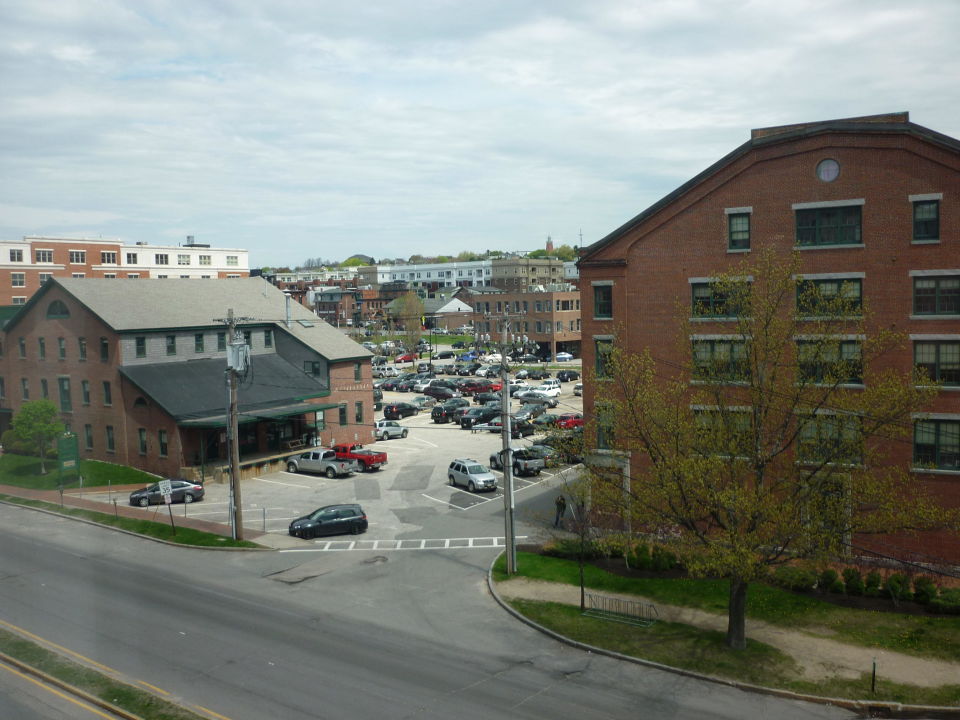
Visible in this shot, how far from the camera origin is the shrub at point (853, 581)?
2631 centimetres

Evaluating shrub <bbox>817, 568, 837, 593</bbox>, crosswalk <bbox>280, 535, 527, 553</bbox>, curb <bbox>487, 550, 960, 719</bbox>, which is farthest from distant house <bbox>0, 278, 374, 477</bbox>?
curb <bbox>487, 550, 960, 719</bbox>

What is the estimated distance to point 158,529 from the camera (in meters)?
36.9

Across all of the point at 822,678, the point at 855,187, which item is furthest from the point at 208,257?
the point at 822,678

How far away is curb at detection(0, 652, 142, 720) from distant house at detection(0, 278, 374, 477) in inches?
1053

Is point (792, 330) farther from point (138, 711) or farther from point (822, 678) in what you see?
point (138, 711)

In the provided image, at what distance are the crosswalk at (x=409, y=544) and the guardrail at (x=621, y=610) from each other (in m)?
8.19

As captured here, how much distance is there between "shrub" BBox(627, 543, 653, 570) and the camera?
29.5 meters

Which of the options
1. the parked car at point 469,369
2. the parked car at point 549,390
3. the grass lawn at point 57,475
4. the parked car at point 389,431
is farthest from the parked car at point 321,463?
the parked car at point 469,369

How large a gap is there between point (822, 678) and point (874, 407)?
7.36m

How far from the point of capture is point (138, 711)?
58.5 feet

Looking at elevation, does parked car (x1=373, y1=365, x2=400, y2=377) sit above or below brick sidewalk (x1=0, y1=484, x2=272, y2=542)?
above

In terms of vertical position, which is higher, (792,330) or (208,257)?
(208,257)

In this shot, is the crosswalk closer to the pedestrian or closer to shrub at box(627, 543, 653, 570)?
the pedestrian

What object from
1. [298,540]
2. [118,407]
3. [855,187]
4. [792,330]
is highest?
[855,187]
